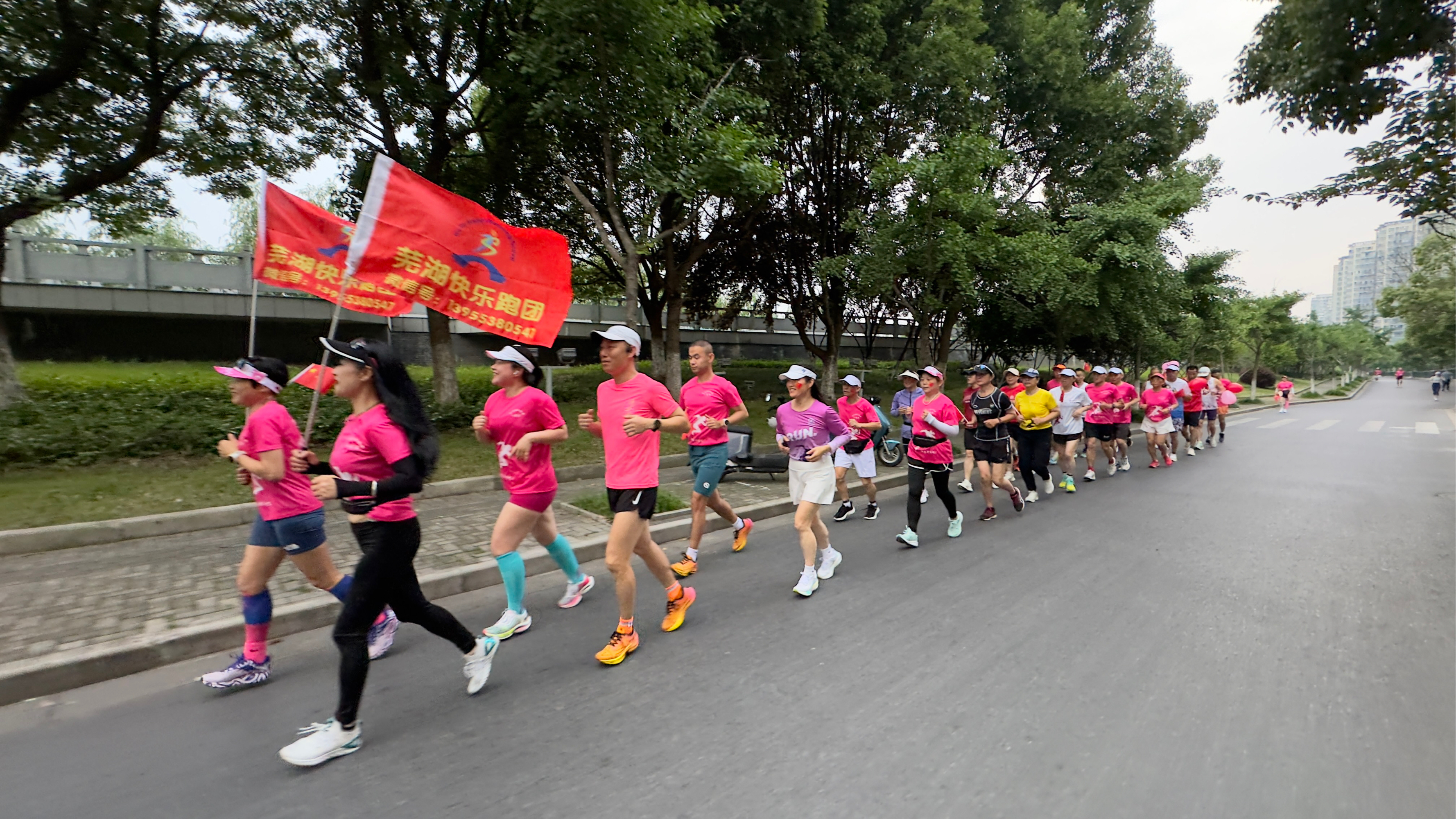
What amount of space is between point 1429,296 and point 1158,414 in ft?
110

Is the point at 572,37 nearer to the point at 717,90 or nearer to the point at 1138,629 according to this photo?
the point at 717,90

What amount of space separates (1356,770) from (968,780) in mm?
1639

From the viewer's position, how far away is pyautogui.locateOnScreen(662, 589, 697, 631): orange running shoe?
4406mm

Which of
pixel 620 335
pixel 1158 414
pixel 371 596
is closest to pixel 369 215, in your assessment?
pixel 620 335

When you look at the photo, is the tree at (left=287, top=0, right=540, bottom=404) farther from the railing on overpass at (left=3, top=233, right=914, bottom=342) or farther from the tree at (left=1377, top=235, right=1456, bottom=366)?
the tree at (left=1377, top=235, right=1456, bottom=366)

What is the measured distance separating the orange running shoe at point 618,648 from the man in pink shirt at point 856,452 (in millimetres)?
3731

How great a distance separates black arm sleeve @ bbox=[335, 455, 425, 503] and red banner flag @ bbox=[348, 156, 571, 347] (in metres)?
1.24

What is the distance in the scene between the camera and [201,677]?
378cm

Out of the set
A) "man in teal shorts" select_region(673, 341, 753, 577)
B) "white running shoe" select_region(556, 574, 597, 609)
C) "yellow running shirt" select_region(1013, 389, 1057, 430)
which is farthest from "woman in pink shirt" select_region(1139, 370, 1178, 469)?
"white running shoe" select_region(556, 574, 597, 609)

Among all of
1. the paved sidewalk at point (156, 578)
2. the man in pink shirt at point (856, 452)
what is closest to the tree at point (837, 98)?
the man in pink shirt at point (856, 452)

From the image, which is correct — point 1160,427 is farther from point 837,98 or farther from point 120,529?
point 120,529

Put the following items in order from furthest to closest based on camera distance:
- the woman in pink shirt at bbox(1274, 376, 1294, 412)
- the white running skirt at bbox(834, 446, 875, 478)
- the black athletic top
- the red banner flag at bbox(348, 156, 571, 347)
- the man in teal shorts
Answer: the woman in pink shirt at bbox(1274, 376, 1294, 412)
the white running skirt at bbox(834, 446, 875, 478)
the black athletic top
the man in teal shorts
the red banner flag at bbox(348, 156, 571, 347)

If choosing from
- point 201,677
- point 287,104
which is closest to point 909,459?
point 201,677

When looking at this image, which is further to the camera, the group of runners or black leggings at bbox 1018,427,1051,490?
black leggings at bbox 1018,427,1051,490
